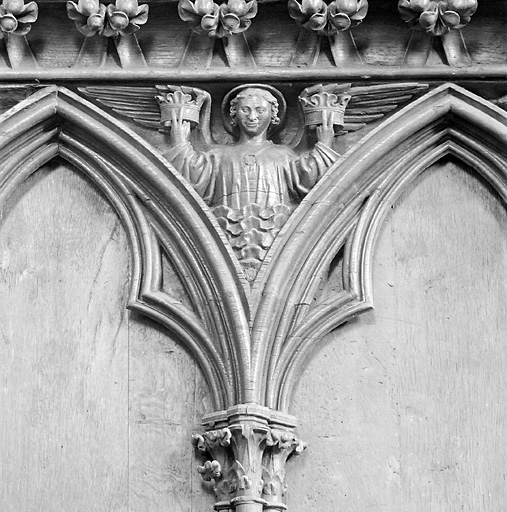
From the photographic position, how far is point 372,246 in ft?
17.5

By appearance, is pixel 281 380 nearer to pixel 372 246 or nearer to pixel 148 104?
pixel 372 246

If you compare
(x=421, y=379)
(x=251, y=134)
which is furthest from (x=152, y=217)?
(x=421, y=379)

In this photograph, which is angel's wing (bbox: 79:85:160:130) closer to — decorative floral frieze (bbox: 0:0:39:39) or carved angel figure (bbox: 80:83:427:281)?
carved angel figure (bbox: 80:83:427:281)

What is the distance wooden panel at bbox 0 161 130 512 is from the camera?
5.10m

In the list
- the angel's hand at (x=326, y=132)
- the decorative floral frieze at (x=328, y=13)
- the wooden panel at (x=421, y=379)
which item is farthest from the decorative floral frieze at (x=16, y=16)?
the wooden panel at (x=421, y=379)

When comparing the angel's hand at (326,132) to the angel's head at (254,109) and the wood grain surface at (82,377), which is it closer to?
the angel's head at (254,109)

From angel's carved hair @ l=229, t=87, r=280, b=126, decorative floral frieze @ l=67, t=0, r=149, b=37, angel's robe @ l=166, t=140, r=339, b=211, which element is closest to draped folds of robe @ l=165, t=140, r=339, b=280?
angel's robe @ l=166, t=140, r=339, b=211

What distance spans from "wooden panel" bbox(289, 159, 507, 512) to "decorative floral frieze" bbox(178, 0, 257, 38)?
2.36 feet

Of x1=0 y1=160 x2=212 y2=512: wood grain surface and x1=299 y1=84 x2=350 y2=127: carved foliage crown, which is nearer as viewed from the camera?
x1=0 y1=160 x2=212 y2=512: wood grain surface

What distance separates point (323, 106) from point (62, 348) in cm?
105

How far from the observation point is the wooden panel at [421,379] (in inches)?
201

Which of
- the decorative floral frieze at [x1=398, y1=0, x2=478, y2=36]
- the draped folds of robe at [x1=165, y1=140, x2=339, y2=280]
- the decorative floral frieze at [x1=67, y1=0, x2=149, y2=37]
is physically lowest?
the draped folds of robe at [x1=165, y1=140, x2=339, y2=280]

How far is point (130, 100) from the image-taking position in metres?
5.44

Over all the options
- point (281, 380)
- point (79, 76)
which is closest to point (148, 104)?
point (79, 76)
